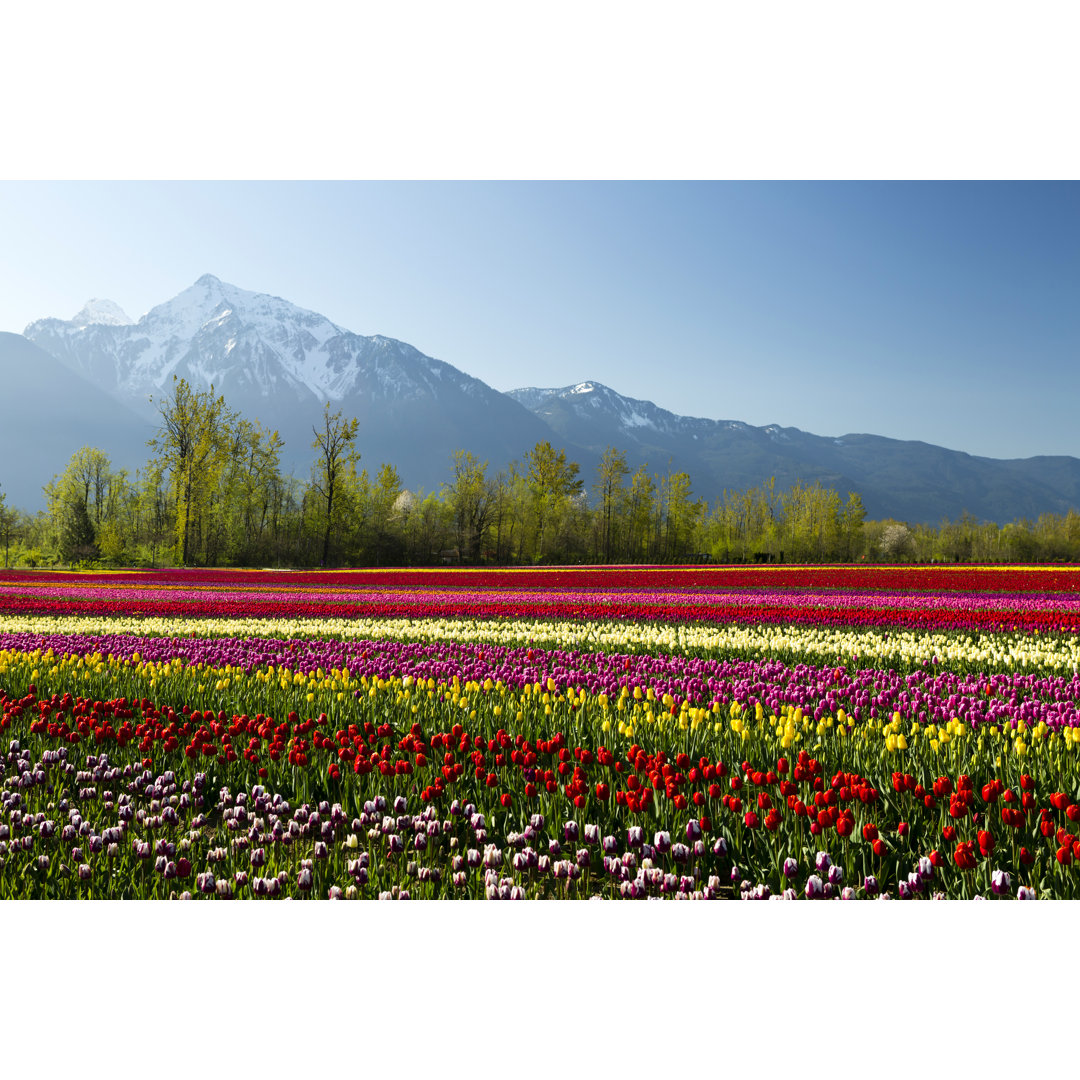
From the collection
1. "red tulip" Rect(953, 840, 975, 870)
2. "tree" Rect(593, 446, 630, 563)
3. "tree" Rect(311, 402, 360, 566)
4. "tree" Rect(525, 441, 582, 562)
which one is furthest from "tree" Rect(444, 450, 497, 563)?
"red tulip" Rect(953, 840, 975, 870)

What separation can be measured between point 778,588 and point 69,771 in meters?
20.9

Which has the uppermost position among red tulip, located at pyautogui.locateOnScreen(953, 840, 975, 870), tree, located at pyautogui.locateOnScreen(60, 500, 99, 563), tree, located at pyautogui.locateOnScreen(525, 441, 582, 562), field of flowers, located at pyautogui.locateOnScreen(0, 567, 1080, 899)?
tree, located at pyautogui.locateOnScreen(525, 441, 582, 562)

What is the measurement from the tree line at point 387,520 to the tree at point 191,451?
0.42 feet

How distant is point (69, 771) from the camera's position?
14.9 ft

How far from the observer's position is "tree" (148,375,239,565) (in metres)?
46.3

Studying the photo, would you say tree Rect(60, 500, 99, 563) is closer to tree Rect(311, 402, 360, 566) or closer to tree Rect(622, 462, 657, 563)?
tree Rect(311, 402, 360, 566)

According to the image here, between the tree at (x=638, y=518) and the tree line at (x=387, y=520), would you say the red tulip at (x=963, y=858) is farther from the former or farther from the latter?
the tree at (x=638, y=518)

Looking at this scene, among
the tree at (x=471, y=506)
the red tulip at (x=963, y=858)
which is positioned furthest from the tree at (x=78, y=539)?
the red tulip at (x=963, y=858)

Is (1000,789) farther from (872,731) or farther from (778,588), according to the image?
(778,588)

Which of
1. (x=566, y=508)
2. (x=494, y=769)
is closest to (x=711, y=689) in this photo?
(x=494, y=769)

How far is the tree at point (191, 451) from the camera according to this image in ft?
152

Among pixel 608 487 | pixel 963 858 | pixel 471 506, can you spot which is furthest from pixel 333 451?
pixel 963 858

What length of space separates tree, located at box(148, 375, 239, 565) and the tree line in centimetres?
13

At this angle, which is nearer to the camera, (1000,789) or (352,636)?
(1000,789)
